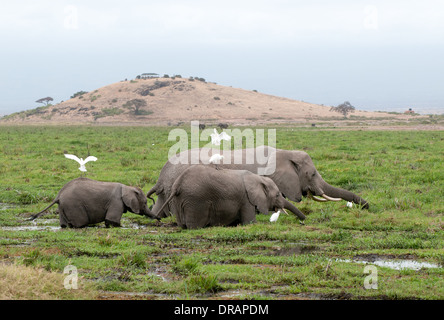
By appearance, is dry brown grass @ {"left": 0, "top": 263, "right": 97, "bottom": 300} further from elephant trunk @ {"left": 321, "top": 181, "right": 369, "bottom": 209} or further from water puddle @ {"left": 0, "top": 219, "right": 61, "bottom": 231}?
elephant trunk @ {"left": 321, "top": 181, "right": 369, "bottom": 209}

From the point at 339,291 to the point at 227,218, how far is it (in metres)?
4.69

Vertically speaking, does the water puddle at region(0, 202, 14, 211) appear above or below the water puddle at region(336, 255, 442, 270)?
below

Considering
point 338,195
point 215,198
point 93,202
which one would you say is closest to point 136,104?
point 338,195

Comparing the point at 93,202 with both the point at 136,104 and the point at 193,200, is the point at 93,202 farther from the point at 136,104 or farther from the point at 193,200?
the point at 136,104

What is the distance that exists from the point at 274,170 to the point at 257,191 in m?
2.14

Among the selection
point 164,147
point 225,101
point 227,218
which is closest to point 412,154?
point 164,147

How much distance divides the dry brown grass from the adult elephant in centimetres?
646

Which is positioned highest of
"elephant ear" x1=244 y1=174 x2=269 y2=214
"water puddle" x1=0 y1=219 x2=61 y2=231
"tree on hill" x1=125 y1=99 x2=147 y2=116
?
"tree on hill" x1=125 y1=99 x2=147 y2=116

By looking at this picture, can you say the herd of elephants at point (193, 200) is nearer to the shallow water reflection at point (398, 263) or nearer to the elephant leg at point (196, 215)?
the elephant leg at point (196, 215)

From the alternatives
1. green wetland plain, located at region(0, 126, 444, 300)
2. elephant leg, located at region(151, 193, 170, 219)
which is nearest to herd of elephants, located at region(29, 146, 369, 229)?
green wetland plain, located at region(0, 126, 444, 300)

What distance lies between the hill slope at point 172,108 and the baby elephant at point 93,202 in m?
62.3

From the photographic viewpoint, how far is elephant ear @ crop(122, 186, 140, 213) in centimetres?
1173

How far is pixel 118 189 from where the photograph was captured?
1181cm
